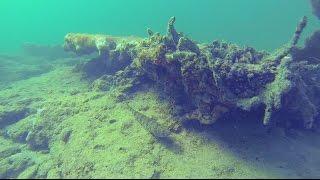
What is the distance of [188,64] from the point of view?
731 cm

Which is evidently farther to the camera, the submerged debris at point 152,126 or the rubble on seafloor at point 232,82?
the submerged debris at point 152,126

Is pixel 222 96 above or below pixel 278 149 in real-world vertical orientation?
above

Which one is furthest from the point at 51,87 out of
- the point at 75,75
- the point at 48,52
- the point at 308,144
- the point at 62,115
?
the point at 48,52

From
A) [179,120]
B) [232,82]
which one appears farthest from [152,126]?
[232,82]

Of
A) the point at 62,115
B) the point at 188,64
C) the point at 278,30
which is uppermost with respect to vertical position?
the point at 278,30

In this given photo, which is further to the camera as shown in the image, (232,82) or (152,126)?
(152,126)

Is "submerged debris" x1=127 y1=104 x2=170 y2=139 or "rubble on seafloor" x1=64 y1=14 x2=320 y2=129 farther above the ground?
"rubble on seafloor" x1=64 y1=14 x2=320 y2=129

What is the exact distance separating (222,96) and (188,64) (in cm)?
99

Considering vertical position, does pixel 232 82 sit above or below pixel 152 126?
above

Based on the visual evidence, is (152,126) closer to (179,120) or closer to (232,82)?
(179,120)

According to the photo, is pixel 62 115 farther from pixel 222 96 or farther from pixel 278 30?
pixel 278 30

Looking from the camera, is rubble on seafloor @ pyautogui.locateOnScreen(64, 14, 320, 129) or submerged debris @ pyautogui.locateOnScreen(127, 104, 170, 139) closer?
rubble on seafloor @ pyautogui.locateOnScreen(64, 14, 320, 129)

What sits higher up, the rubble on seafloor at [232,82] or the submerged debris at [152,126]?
the rubble on seafloor at [232,82]

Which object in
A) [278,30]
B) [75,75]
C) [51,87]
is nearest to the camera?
[51,87]
